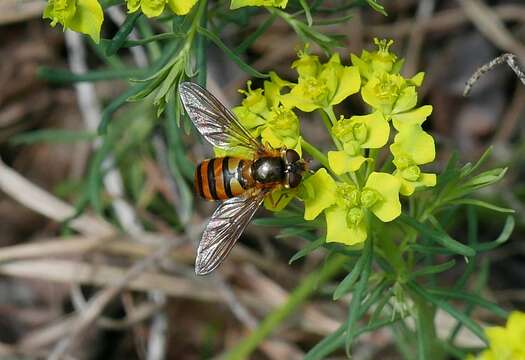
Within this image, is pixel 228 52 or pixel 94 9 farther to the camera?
pixel 228 52

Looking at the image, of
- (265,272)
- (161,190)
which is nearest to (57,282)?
(161,190)

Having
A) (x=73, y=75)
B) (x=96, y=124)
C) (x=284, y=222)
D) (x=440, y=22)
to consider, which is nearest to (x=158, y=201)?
(x=96, y=124)

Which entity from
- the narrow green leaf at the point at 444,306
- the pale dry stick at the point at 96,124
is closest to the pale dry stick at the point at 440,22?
the pale dry stick at the point at 96,124

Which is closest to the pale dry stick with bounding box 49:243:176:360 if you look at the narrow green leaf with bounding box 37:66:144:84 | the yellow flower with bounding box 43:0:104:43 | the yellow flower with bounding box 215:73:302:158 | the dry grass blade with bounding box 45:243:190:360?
the dry grass blade with bounding box 45:243:190:360

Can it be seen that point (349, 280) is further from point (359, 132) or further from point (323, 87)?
point (323, 87)

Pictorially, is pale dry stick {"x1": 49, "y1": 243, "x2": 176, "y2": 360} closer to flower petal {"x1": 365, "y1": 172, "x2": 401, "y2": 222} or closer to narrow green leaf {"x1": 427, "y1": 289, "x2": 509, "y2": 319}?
narrow green leaf {"x1": 427, "y1": 289, "x2": 509, "y2": 319}

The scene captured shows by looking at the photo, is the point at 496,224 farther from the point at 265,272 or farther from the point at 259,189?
the point at 259,189

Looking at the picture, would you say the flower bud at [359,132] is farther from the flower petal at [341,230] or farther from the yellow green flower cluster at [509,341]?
the yellow green flower cluster at [509,341]
